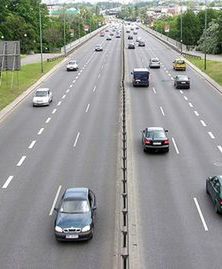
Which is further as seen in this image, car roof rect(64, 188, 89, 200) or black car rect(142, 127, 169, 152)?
black car rect(142, 127, 169, 152)

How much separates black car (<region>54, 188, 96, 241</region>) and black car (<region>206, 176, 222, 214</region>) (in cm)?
520

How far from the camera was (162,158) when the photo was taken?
105 ft

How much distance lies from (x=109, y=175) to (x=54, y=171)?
3.16 m

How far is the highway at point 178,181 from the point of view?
1970 cm

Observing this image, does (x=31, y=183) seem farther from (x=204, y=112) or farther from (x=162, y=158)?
(x=204, y=112)

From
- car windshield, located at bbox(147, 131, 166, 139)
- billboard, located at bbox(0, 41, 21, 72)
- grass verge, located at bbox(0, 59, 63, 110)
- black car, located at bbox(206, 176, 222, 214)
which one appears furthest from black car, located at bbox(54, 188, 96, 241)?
billboard, located at bbox(0, 41, 21, 72)

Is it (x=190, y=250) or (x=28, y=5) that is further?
(x=28, y=5)

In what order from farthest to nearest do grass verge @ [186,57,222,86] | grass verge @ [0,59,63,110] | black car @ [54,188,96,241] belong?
grass verge @ [186,57,222,86], grass verge @ [0,59,63,110], black car @ [54,188,96,241]

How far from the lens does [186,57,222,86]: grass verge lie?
68050 mm

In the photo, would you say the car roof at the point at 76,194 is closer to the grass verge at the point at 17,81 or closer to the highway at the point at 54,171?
the highway at the point at 54,171

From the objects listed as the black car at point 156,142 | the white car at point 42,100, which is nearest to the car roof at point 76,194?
the black car at point 156,142

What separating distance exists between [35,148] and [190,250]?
17334 millimetres

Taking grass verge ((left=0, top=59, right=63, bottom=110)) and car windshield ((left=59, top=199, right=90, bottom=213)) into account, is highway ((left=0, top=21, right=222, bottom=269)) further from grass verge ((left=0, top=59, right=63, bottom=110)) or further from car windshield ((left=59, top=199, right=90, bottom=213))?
grass verge ((left=0, top=59, right=63, bottom=110))

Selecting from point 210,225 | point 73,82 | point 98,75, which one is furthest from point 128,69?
point 210,225
